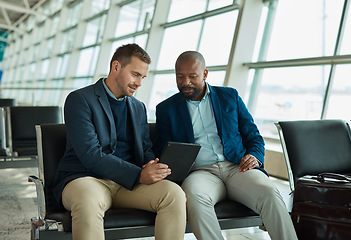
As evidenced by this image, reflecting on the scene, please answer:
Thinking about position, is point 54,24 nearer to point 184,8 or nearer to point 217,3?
point 184,8

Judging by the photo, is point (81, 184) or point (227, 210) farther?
point (227, 210)

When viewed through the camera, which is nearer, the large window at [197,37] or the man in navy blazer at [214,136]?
the man in navy blazer at [214,136]

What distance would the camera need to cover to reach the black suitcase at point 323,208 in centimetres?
192

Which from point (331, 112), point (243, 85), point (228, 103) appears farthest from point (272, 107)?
point (228, 103)

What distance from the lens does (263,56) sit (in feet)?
17.1

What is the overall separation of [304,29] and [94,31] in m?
7.46

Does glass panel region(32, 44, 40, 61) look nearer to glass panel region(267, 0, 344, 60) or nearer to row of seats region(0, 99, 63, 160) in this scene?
row of seats region(0, 99, 63, 160)

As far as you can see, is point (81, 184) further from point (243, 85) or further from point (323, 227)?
point (243, 85)

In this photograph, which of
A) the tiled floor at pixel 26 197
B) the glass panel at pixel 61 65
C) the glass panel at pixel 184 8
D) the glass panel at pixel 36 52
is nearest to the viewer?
the tiled floor at pixel 26 197

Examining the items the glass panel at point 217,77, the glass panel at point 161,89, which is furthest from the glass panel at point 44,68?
the glass panel at point 217,77

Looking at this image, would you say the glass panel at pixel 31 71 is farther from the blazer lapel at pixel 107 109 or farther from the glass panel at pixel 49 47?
the blazer lapel at pixel 107 109

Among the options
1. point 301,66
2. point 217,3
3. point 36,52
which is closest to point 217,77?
point 217,3

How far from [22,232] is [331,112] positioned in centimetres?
328

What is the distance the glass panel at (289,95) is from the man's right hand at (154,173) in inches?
116
